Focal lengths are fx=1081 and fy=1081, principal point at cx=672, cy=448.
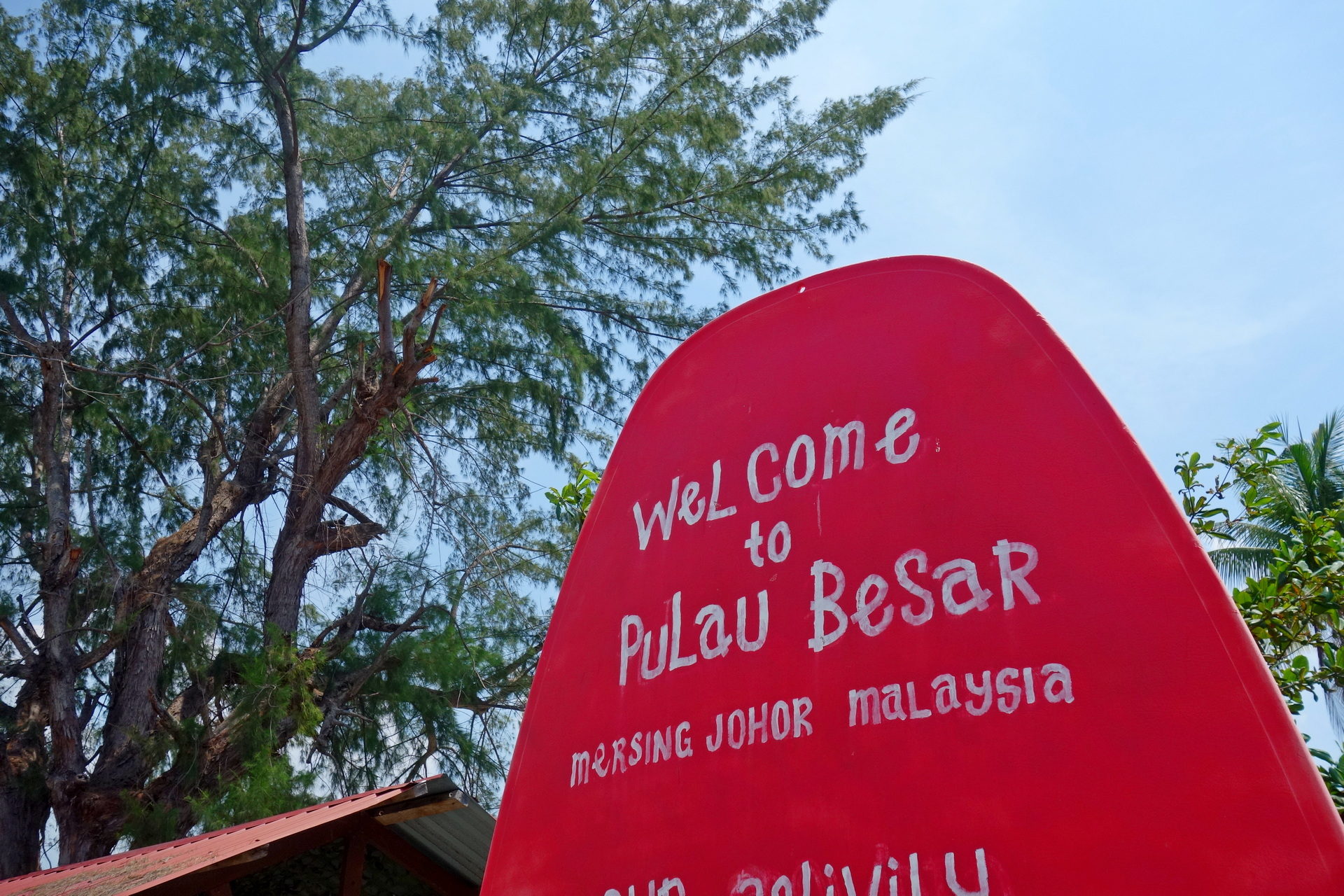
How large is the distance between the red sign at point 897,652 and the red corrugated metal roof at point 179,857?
2385 mm

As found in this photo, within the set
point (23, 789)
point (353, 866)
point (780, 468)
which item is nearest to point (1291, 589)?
point (780, 468)

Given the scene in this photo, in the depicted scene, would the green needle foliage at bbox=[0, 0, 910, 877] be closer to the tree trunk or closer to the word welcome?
the tree trunk

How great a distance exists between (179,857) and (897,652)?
11.7 ft

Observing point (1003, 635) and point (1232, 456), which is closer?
point (1003, 635)

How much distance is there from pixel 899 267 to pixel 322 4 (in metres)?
7.75

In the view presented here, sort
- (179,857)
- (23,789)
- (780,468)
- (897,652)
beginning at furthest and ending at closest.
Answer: (23,789) → (179,857) → (780,468) → (897,652)

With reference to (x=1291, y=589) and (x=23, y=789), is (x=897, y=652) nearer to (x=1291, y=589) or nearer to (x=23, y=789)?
(x=1291, y=589)

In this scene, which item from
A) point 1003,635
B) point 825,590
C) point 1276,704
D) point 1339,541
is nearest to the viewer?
point 1276,704

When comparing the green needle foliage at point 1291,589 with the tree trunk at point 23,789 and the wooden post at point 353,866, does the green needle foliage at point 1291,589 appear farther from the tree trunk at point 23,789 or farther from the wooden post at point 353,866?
the tree trunk at point 23,789

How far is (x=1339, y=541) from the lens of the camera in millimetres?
3299

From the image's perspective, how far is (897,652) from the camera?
168 centimetres

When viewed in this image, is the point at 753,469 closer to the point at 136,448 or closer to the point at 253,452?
the point at 253,452

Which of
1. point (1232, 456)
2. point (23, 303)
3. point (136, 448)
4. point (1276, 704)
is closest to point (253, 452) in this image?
point (136, 448)

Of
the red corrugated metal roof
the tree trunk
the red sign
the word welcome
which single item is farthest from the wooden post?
the tree trunk
